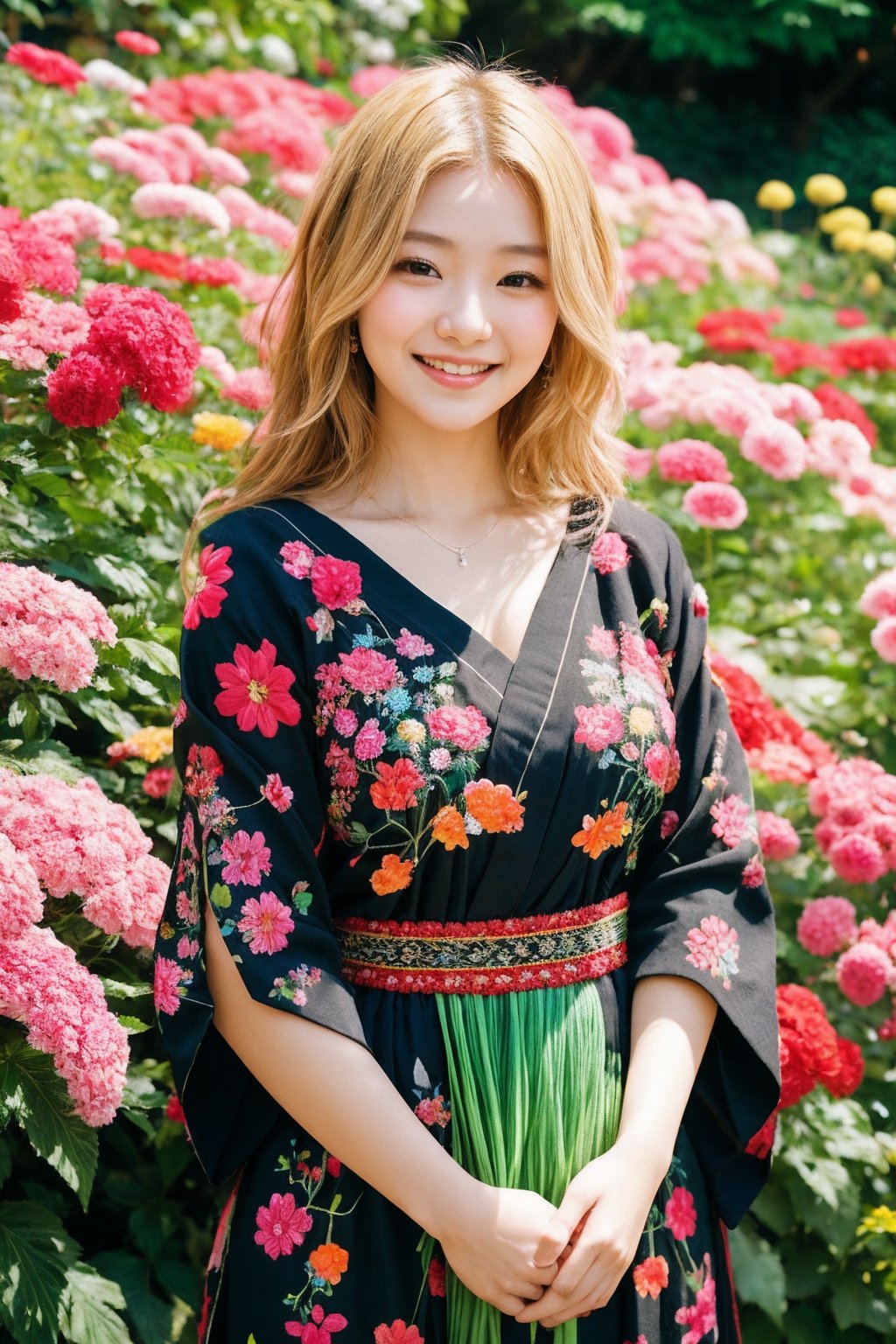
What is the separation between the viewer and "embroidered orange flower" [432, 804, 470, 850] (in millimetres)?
1669

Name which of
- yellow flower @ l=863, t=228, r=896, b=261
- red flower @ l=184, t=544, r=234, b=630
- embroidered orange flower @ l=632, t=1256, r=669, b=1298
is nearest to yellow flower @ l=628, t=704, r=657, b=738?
red flower @ l=184, t=544, r=234, b=630

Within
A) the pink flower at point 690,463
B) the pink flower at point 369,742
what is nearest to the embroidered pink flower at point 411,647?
the pink flower at point 369,742

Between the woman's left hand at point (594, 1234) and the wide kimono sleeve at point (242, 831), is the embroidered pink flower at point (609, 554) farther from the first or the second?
the woman's left hand at point (594, 1234)

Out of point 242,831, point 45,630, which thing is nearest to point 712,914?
point 242,831

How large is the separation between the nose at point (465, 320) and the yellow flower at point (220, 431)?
0.92 meters

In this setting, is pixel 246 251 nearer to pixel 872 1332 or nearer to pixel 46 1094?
pixel 46 1094

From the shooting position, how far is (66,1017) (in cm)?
175

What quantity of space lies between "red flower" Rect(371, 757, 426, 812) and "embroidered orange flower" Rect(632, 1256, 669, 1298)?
2.14ft

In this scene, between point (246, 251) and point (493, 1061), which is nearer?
point (493, 1061)

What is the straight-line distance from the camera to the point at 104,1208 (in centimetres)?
243

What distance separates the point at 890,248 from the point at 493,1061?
496cm

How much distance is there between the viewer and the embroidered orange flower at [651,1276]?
172cm

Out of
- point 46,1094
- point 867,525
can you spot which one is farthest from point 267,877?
point 867,525

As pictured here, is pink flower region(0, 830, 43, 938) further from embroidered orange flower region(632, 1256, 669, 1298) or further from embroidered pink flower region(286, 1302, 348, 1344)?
embroidered orange flower region(632, 1256, 669, 1298)
